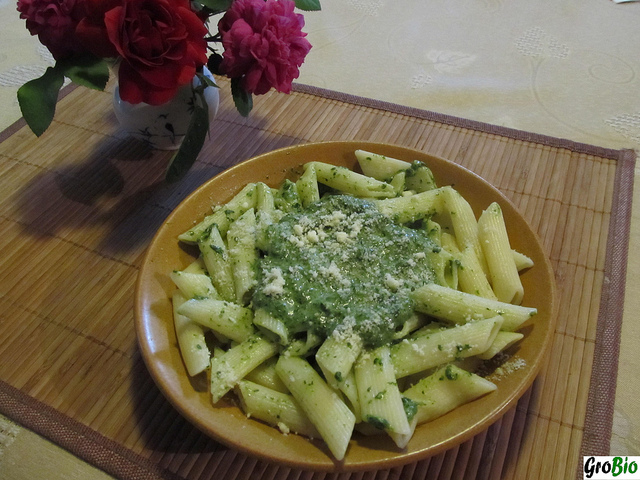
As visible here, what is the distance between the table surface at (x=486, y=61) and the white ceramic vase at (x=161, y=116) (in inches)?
26.0

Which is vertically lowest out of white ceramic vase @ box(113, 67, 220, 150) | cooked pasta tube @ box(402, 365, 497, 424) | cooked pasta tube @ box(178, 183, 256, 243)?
cooked pasta tube @ box(402, 365, 497, 424)

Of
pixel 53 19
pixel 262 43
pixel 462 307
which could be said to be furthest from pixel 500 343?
pixel 53 19

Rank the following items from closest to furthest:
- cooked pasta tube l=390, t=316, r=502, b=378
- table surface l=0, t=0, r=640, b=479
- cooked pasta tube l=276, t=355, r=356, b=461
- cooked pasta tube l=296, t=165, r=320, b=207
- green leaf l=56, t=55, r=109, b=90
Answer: cooked pasta tube l=276, t=355, r=356, b=461 < cooked pasta tube l=390, t=316, r=502, b=378 < green leaf l=56, t=55, r=109, b=90 < cooked pasta tube l=296, t=165, r=320, b=207 < table surface l=0, t=0, r=640, b=479

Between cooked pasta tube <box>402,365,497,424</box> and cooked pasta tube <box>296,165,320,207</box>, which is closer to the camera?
cooked pasta tube <box>402,365,497,424</box>

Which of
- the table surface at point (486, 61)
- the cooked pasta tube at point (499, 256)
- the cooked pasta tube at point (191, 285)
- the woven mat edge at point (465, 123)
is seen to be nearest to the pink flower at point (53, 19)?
the cooked pasta tube at point (191, 285)

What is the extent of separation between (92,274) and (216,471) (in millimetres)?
791

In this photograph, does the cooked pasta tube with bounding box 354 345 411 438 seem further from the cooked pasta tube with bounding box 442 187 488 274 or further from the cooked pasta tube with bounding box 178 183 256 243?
the cooked pasta tube with bounding box 178 183 256 243

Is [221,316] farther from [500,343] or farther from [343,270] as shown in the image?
[500,343]

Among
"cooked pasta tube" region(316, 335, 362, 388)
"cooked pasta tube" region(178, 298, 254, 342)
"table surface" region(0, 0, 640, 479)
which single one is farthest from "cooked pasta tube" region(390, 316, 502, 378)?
"table surface" region(0, 0, 640, 479)

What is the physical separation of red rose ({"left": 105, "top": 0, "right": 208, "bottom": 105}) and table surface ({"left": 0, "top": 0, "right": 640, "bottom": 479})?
110 cm

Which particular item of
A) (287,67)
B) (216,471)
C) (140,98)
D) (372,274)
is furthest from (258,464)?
(287,67)

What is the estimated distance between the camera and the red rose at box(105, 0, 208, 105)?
1.24m
